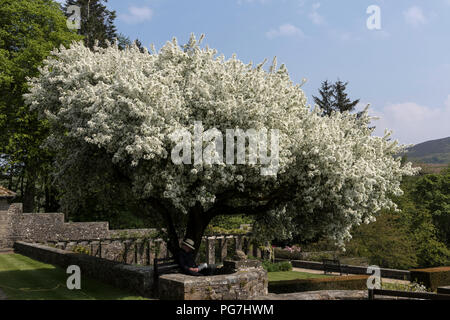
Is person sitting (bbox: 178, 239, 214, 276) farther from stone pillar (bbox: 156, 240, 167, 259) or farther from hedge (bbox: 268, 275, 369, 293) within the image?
stone pillar (bbox: 156, 240, 167, 259)

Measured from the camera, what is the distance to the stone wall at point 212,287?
13.3 meters

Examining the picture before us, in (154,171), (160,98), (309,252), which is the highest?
(160,98)

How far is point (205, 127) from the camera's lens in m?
17.0

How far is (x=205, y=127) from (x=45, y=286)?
8.98 m

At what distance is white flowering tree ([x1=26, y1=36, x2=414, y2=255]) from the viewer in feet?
53.2

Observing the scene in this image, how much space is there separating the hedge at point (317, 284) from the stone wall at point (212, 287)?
742 cm

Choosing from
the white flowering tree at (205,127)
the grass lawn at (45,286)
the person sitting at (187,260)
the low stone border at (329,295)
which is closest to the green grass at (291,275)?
the white flowering tree at (205,127)

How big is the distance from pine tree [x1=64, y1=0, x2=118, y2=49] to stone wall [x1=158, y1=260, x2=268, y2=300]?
41132 mm

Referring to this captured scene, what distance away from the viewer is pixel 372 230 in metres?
36.4
